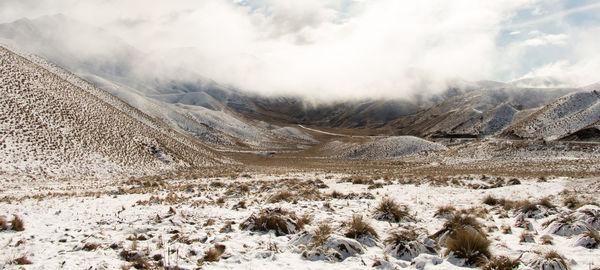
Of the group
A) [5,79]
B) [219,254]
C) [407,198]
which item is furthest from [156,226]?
[5,79]

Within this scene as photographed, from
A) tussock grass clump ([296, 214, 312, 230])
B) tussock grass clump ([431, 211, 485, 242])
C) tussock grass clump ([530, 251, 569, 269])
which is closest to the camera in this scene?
tussock grass clump ([530, 251, 569, 269])

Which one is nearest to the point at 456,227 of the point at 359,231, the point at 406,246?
the point at 406,246

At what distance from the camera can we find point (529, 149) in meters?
44.2

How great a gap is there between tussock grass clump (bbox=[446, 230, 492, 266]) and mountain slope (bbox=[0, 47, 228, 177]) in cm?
3022

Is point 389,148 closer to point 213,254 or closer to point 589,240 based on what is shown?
point 589,240

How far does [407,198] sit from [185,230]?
11540mm

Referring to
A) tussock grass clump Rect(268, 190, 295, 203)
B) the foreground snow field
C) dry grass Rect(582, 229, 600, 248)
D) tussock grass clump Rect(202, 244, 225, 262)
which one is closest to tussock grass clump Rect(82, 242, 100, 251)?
the foreground snow field

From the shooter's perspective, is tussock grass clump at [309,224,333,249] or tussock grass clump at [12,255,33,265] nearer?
tussock grass clump at [12,255,33,265]

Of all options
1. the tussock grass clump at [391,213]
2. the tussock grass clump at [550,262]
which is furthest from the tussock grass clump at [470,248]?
the tussock grass clump at [391,213]

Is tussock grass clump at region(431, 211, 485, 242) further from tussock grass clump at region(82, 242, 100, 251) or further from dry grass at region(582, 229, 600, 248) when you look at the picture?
tussock grass clump at region(82, 242, 100, 251)

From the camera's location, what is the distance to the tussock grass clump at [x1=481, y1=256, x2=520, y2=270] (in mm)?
6148

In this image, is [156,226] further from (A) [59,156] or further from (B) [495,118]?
(B) [495,118]

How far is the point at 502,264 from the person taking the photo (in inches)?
245

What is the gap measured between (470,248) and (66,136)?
39.1 m
